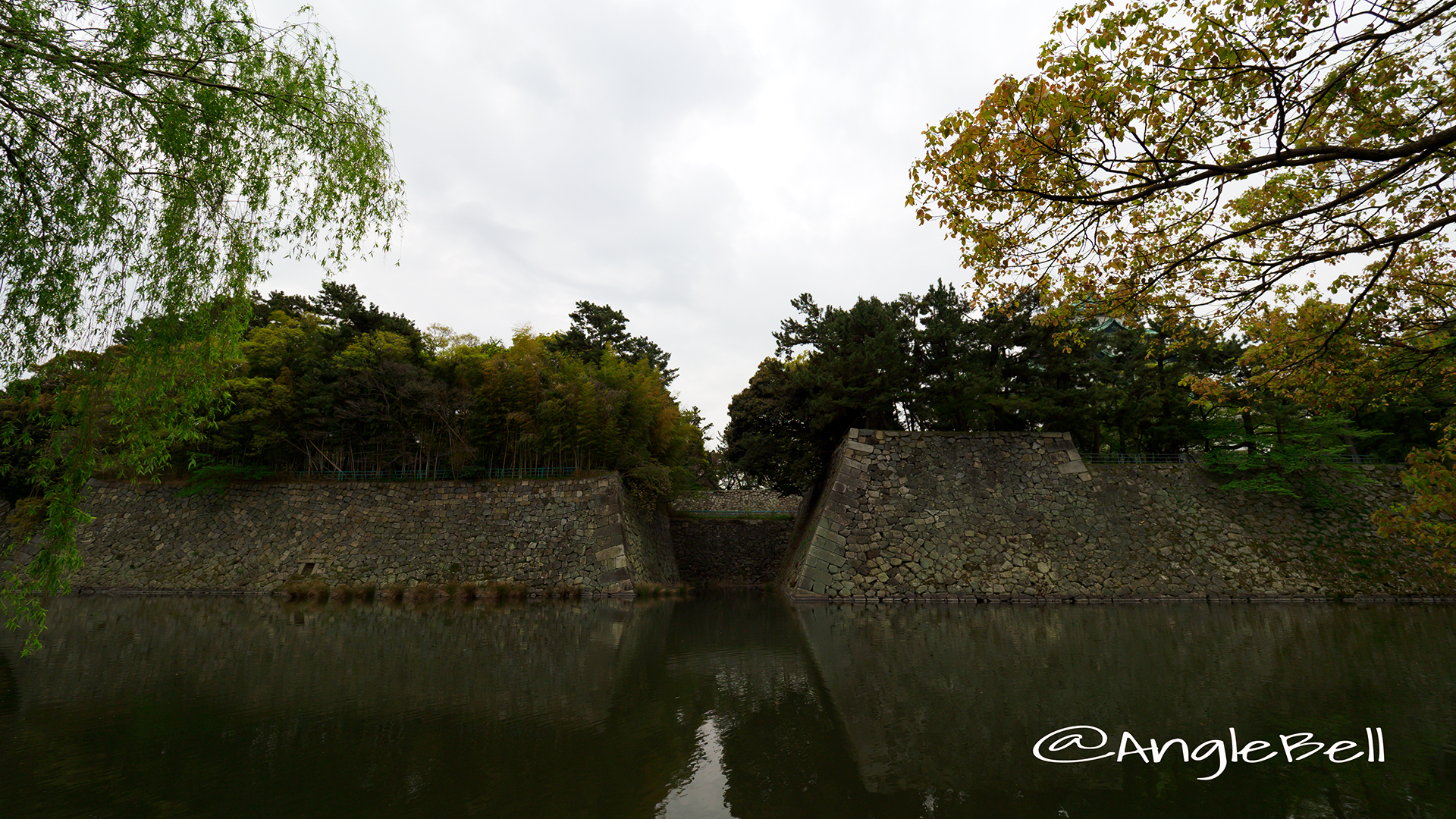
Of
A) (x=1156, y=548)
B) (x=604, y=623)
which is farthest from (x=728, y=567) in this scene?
(x=1156, y=548)

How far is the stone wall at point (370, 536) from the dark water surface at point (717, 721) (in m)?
7.75

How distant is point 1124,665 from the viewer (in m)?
7.38

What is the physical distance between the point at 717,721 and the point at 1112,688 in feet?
14.0

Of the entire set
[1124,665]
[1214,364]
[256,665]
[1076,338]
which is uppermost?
[1214,364]

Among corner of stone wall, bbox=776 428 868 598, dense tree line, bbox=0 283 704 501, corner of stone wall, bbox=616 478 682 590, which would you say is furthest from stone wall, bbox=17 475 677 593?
corner of stone wall, bbox=776 428 868 598

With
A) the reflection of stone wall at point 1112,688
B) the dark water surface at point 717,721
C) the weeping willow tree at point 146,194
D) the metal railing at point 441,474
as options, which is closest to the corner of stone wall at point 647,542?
the metal railing at point 441,474

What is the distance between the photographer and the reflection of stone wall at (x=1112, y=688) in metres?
4.30

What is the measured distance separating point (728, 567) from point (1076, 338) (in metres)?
20.9

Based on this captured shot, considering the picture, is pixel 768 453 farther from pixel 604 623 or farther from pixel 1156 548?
pixel 1156 548

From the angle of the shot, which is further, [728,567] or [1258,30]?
[728,567]

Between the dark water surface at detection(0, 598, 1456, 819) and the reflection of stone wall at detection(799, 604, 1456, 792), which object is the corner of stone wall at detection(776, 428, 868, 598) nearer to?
the reflection of stone wall at detection(799, 604, 1456, 792)

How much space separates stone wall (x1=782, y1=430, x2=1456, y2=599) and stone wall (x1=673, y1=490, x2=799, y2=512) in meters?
11.2

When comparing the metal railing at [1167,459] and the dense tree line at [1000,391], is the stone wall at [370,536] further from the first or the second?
the metal railing at [1167,459]
